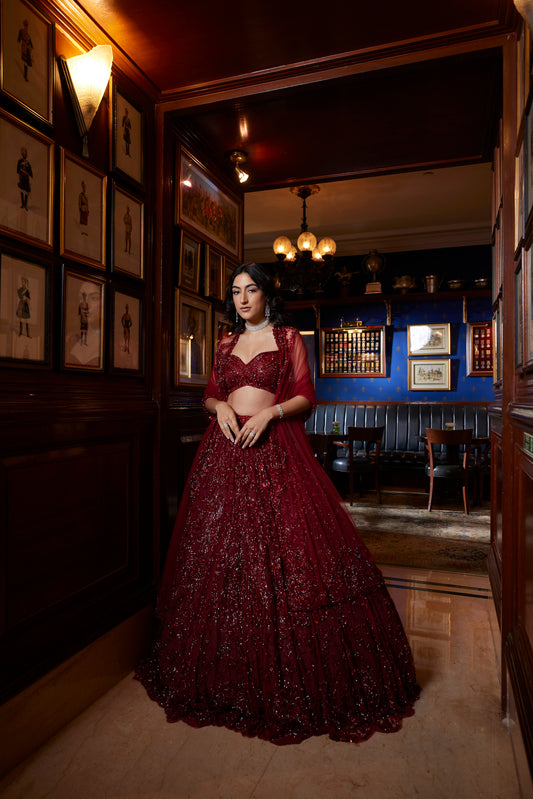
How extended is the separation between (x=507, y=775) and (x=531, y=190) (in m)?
1.83

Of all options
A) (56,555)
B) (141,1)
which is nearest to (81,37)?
(141,1)

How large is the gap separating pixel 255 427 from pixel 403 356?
5.71m

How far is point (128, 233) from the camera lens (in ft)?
7.54

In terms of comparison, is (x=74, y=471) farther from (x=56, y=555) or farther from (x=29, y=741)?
(x=29, y=741)

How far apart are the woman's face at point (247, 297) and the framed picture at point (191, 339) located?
0.52m

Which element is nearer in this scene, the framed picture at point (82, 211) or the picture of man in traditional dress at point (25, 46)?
the picture of man in traditional dress at point (25, 46)

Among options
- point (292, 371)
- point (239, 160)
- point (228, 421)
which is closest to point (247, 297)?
point (292, 371)

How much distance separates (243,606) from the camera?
1915 millimetres

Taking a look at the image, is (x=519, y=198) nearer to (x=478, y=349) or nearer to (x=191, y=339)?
(x=191, y=339)

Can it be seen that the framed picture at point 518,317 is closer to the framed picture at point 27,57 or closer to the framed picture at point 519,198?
the framed picture at point 519,198

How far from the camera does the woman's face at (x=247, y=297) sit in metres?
2.25

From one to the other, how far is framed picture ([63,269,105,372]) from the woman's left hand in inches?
25.2

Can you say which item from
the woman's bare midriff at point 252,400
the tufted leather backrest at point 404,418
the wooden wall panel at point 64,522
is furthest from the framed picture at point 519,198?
the tufted leather backrest at point 404,418

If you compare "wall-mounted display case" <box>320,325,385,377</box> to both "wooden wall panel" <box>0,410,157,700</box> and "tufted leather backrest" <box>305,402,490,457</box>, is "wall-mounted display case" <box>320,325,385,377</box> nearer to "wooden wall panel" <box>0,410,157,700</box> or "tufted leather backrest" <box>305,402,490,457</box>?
"tufted leather backrest" <box>305,402,490,457</box>
